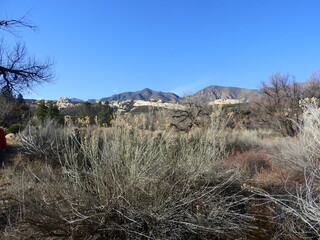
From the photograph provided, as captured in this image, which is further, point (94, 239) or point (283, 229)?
point (283, 229)

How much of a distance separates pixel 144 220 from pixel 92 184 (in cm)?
92

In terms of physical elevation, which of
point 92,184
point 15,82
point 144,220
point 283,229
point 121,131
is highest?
point 15,82

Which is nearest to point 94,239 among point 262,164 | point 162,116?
point 162,116

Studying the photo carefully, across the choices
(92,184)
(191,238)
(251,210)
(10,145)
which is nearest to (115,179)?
(92,184)

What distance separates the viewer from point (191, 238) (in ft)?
9.12

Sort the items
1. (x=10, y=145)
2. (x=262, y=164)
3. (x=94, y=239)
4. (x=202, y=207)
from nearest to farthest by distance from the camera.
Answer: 1. (x=94, y=239)
2. (x=202, y=207)
3. (x=262, y=164)
4. (x=10, y=145)

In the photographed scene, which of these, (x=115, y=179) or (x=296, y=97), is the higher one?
(x=296, y=97)

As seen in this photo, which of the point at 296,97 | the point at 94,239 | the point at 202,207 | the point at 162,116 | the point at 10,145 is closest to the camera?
the point at 94,239

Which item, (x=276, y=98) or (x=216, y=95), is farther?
(x=216, y=95)

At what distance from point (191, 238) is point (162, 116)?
2.03 metres

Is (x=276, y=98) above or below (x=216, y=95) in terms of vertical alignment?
below

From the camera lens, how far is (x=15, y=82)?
7918mm

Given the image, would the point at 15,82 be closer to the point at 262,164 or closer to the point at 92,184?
the point at 92,184

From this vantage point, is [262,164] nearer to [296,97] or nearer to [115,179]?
[115,179]
